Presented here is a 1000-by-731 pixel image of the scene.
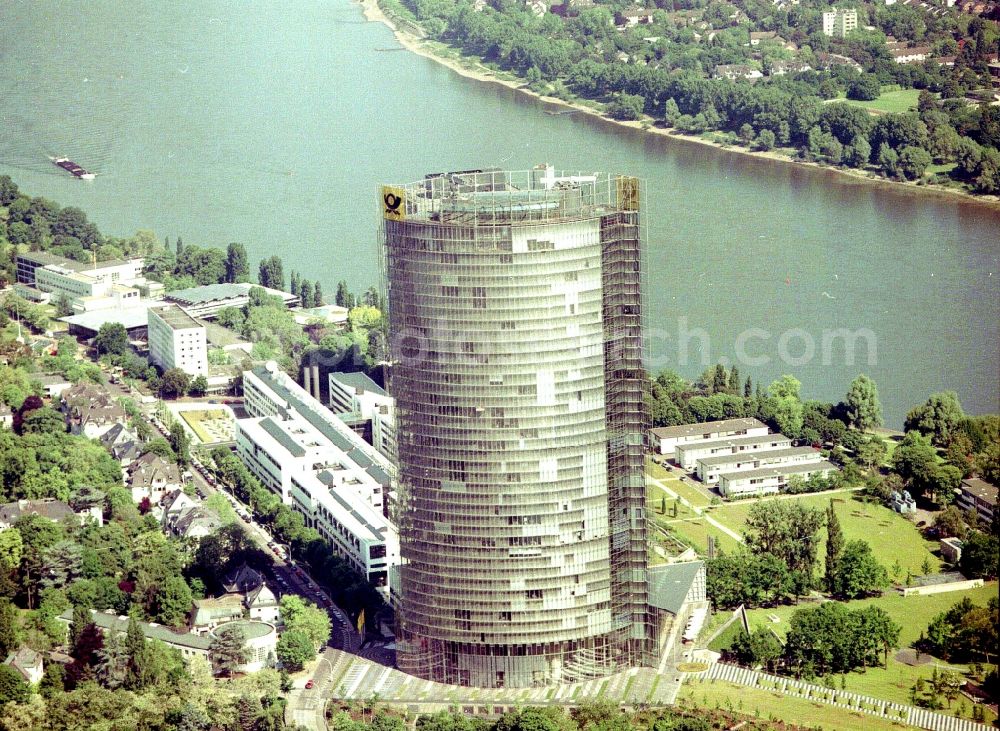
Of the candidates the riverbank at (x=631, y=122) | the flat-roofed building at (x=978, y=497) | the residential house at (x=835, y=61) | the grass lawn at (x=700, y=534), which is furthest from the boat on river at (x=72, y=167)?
the flat-roofed building at (x=978, y=497)

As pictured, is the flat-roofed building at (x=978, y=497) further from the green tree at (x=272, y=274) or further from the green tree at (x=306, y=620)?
the green tree at (x=272, y=274)

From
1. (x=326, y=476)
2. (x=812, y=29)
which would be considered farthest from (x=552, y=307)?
(x=812, y=29)

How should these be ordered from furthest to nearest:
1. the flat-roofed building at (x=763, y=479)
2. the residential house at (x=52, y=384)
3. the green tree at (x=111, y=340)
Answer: the green tree at (x=111, y=340) → the residential house at (x=52, y=384) → the flat-roofed building at (x=763, y=479)

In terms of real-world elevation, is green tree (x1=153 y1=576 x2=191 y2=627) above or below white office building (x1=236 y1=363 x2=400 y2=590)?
below

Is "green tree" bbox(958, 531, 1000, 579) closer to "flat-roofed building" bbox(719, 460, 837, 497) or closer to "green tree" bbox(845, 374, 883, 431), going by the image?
"flat-roofed building" bbox(719, 460, 837, 497)

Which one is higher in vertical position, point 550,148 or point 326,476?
point 550,148

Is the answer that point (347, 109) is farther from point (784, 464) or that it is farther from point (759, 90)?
point (784, 464)

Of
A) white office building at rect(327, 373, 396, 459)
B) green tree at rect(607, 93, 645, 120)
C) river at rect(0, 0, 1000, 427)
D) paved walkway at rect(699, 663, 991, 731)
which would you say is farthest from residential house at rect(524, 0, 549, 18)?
paved walkway at rect(699, 663, 991, 731)
